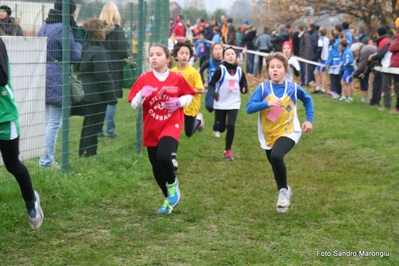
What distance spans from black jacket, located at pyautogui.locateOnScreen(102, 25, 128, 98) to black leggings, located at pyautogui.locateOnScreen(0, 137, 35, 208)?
417 cm

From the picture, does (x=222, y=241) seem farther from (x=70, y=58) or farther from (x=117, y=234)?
(x=70, y=58)

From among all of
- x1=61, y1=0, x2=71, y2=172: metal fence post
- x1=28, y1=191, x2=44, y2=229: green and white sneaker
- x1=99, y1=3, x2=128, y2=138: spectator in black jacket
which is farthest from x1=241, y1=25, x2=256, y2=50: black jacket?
x1=28, y1=191, x2=44, y2=229: green and white sneaker

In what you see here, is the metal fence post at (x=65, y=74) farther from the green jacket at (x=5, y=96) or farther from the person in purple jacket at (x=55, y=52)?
the green jacket at (x=5, y=96)

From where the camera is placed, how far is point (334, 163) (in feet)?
33.6

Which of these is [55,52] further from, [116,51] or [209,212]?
[209,212]

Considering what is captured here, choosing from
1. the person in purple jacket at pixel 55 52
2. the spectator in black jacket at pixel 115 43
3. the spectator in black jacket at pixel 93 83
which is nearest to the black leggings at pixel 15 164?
the person in purple jacket at pixel 55 52

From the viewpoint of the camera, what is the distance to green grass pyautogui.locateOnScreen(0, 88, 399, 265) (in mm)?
5574

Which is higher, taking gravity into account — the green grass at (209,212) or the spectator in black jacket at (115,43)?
the spectator in black jacket at (115,43)

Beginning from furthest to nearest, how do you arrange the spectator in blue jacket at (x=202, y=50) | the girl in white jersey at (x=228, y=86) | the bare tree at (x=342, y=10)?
the spectator in blue jacket at (x=202, y=50) < the bare tree at (x=342, y=10) < the girl in white jersey at (x=228, y=86)

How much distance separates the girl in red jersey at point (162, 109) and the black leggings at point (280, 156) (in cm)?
102

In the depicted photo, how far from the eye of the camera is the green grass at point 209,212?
557cm

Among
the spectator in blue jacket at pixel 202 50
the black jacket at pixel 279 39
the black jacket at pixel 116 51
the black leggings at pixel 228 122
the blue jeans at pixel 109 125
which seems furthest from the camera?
the spectator in blue jacket at pixel 202 50

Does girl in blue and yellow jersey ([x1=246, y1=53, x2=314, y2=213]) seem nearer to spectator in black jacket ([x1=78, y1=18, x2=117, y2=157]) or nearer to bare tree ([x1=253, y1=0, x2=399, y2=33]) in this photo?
spectator in black jacket ([x1=78, y1=18, x2=117, y2=157])

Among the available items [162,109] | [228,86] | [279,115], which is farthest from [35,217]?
[228,86]
